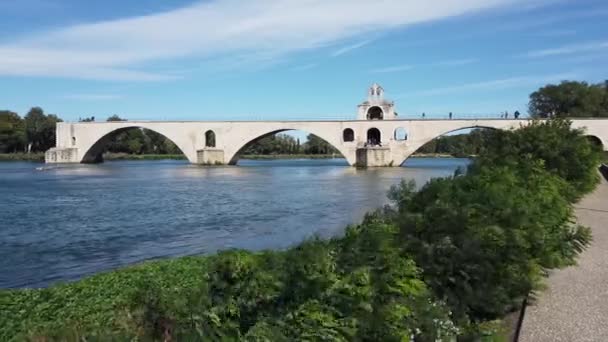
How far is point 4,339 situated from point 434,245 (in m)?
3.99

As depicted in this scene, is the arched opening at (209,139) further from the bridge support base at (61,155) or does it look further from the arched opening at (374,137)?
the arched opening at (374,137)

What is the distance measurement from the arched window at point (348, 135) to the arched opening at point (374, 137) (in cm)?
205

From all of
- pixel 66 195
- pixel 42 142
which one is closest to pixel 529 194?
pixel 66 195

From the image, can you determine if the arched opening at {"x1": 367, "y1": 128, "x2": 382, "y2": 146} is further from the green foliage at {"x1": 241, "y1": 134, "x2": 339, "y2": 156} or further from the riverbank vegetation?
the riverbank vegetation

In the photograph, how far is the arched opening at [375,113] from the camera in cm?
8512

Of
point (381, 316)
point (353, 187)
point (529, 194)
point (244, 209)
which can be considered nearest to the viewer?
point (381, 316)

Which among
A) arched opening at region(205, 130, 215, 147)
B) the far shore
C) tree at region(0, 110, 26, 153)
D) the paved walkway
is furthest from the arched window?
the paved walkway

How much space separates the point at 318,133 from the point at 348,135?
12.8ft

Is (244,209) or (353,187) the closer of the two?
(244,209)

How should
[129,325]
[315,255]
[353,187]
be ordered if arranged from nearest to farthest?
[315,255], [129,325], [353,187]

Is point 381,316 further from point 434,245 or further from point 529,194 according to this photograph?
point 529,194

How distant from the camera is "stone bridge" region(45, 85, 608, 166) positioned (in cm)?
7712

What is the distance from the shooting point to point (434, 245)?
643 centimetres

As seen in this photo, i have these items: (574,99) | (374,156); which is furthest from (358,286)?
(574,99)
